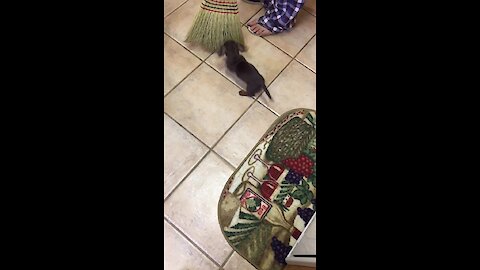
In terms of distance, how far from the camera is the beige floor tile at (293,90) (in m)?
1.59

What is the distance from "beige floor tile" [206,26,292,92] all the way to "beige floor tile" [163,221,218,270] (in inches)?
27.9

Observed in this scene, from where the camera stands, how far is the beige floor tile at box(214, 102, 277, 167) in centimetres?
144

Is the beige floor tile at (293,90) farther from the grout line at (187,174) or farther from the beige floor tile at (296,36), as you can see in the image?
the grout line at (187,174)

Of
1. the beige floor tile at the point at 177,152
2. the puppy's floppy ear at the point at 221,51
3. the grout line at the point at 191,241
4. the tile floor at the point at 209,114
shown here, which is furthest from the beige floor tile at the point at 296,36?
the grout line at the point at 191,241

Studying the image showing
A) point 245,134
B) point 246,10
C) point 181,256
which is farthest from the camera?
point 246,10

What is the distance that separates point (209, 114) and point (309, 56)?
587mm

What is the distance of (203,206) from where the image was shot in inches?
52.4

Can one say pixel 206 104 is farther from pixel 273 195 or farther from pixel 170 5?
pixel 170 5

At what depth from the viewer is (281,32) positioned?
178cm

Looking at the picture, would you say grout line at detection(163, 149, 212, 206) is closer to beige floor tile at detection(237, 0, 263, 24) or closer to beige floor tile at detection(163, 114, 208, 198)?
beige floor tile at detection(163, 114, 208, 198)

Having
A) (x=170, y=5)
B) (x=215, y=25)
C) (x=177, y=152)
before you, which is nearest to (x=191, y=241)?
(x=177, y=152)
